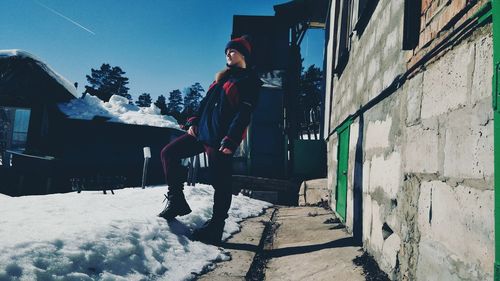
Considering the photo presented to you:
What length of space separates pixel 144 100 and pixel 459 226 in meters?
53.7

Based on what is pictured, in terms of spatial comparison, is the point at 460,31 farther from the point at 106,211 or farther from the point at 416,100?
the point at 106,211

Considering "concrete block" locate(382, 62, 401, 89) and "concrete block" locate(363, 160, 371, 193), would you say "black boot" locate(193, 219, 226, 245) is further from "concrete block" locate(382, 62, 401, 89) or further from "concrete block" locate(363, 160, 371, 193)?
"concrete block" locate(382, 62, 401, 89)

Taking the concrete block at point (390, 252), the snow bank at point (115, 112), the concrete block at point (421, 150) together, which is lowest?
the concrete block at point (390, 252)

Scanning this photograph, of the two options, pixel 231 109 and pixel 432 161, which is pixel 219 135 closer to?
pixel 231 109

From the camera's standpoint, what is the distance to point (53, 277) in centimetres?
148

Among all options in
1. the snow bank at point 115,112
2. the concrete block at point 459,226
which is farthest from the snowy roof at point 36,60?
the concrete block at point 459,226

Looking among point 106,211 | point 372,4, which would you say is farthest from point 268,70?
point 106,211

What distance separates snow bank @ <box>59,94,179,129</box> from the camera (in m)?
15.7

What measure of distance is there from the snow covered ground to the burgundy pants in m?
0.31

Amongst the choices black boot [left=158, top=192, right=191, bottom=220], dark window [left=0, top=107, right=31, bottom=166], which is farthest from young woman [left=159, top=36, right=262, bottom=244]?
dark window [left=0, top=107, right=31, bottom=166]

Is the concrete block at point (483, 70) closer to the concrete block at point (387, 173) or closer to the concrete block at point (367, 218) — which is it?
the concrete block at point (387, 173)

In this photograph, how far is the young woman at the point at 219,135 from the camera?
267cm

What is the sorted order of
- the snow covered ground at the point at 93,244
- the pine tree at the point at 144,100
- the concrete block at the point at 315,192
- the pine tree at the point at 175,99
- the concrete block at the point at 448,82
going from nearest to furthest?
1. the concrete block at the point at 448,82
2. the snow covered ground at the point at 93,244
3. the concrete block at the point at 315,192
4. the pine tree at the point at 144,100
5. the pine tree at the point at 175,99

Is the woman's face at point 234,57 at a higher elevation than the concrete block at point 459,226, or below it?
higher
